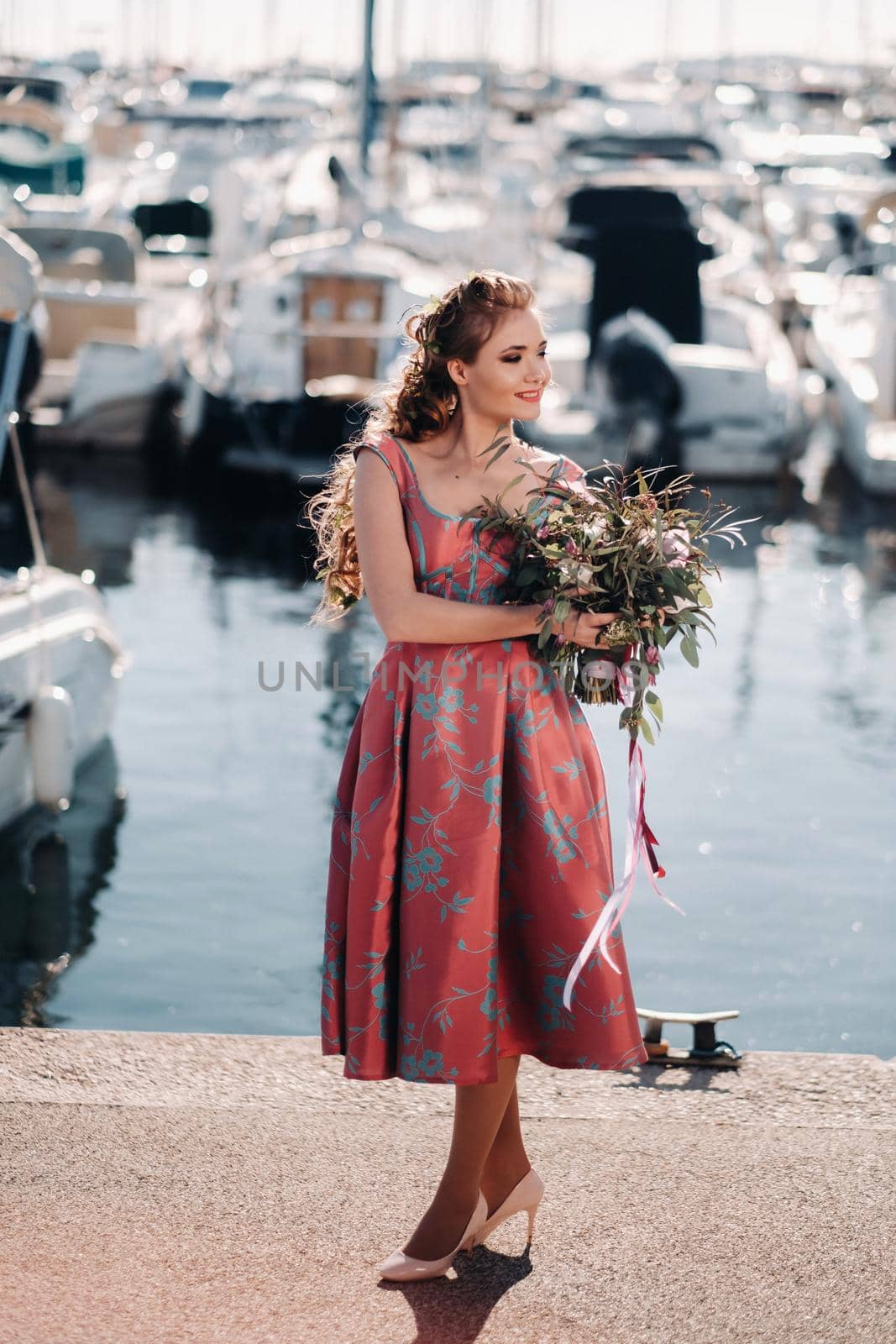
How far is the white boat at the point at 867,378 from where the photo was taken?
56.6 ft

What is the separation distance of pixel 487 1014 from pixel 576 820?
381 millimetres

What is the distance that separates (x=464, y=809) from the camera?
3020mm

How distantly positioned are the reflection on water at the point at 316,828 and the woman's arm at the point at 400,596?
2940mm

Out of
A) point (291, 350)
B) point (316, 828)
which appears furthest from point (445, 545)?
point (291, 350)

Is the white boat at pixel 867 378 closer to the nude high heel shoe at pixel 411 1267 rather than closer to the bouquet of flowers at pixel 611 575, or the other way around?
the bouquet of flowers at pixel 611 575

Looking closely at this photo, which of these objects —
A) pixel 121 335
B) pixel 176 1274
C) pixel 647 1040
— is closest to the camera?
pixel 176 1274

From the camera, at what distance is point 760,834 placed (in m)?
7.73

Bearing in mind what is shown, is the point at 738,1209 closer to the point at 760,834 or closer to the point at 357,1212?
the point at 357,1212

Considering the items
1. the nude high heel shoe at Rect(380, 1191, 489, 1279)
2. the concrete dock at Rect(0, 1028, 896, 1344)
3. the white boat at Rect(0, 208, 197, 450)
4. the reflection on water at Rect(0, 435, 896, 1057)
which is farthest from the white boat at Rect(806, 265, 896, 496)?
the nude high heel shoe at Rect(380, 1191, 489, 1279)

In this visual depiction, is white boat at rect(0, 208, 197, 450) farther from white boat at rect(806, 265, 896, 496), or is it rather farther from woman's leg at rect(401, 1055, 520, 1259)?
woman's leg at rect(401, 1055, 520, 1259)

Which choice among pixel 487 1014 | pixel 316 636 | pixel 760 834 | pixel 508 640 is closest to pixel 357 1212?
pixel 487 1014

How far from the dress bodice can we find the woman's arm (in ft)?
0.09

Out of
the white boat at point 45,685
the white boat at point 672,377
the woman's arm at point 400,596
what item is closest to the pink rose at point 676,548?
the woman's arm at point 400,596

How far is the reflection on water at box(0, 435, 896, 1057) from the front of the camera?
6.04 m
